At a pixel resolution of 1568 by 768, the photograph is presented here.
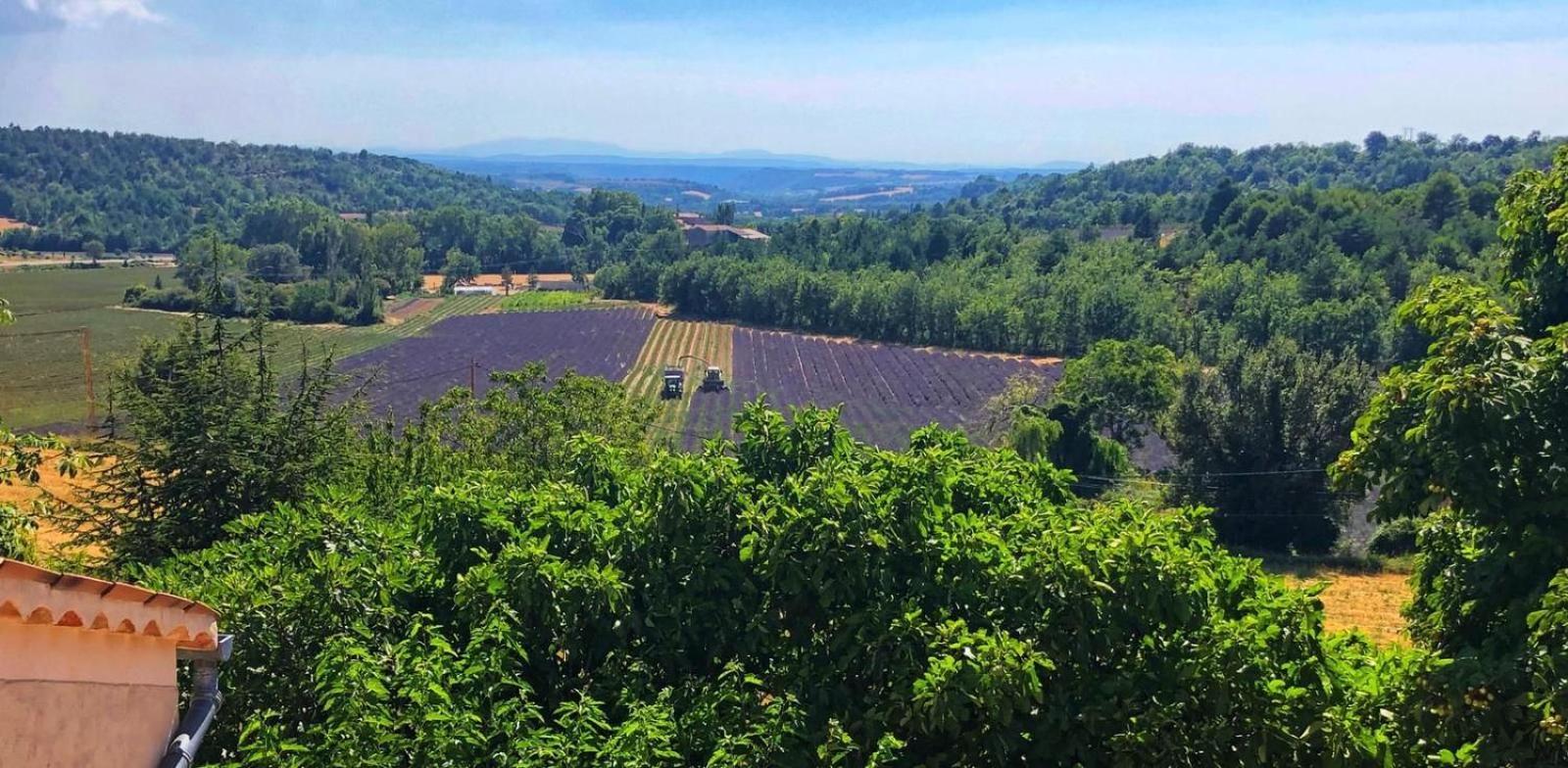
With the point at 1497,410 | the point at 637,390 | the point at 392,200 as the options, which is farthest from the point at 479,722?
the point at 392,200

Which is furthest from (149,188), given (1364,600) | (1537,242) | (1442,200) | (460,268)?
(1537,242)

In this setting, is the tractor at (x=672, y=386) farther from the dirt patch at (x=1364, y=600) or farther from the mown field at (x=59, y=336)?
the dirt patch at (x=1364, y=600)

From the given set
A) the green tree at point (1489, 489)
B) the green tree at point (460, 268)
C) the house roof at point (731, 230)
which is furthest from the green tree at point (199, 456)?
the house roof at point (731, 230)

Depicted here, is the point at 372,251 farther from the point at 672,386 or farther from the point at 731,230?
the point at 672,386

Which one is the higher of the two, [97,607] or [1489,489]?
[1489,489]

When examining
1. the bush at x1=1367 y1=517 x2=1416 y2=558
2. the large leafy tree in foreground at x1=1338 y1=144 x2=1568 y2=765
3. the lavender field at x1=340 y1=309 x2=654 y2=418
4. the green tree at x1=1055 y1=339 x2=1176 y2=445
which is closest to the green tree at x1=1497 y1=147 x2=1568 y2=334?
the large leafy tree in foreground at x1=1338 y1=144 x2=1568 y2=765

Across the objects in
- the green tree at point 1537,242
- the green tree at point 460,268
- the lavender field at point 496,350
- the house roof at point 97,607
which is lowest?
the lavender field at point 496,350

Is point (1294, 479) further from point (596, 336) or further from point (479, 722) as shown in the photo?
point (596, 336)
